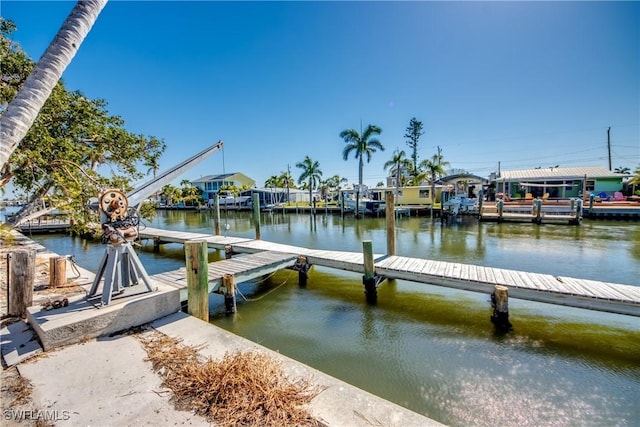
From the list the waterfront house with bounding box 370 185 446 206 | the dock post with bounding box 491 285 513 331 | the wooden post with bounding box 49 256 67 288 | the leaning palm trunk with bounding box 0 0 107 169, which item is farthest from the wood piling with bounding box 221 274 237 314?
the waterfront house with bounding box 370 185 446 206

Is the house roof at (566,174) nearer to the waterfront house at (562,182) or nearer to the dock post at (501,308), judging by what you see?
the waterfront house at (562,182)

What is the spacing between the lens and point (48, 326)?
3.67 metres

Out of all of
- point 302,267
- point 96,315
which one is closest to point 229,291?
point 302,267

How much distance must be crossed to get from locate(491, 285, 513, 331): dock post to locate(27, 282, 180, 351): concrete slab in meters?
6.36

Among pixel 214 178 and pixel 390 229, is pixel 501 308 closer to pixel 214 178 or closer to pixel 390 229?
pixel 390 229

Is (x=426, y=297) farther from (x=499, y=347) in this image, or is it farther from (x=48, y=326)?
(x=48, y=326)

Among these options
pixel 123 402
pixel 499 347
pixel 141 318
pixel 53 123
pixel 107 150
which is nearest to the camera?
pixel 123 402

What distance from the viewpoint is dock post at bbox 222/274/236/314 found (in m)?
7.45

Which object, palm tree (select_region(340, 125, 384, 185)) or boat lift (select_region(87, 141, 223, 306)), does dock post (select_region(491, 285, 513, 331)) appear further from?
palm tree (select_region(340, 125, 384, 185))

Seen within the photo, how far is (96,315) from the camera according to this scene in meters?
3.96

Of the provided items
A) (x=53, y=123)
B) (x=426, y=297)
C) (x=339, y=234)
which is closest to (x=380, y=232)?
(x=339, y=234)

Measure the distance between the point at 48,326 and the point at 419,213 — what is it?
3270 cm

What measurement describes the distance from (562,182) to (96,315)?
136 feet

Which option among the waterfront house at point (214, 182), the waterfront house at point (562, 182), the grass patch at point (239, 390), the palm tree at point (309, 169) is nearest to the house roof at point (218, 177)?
the waterfront house at point (214, 182)
